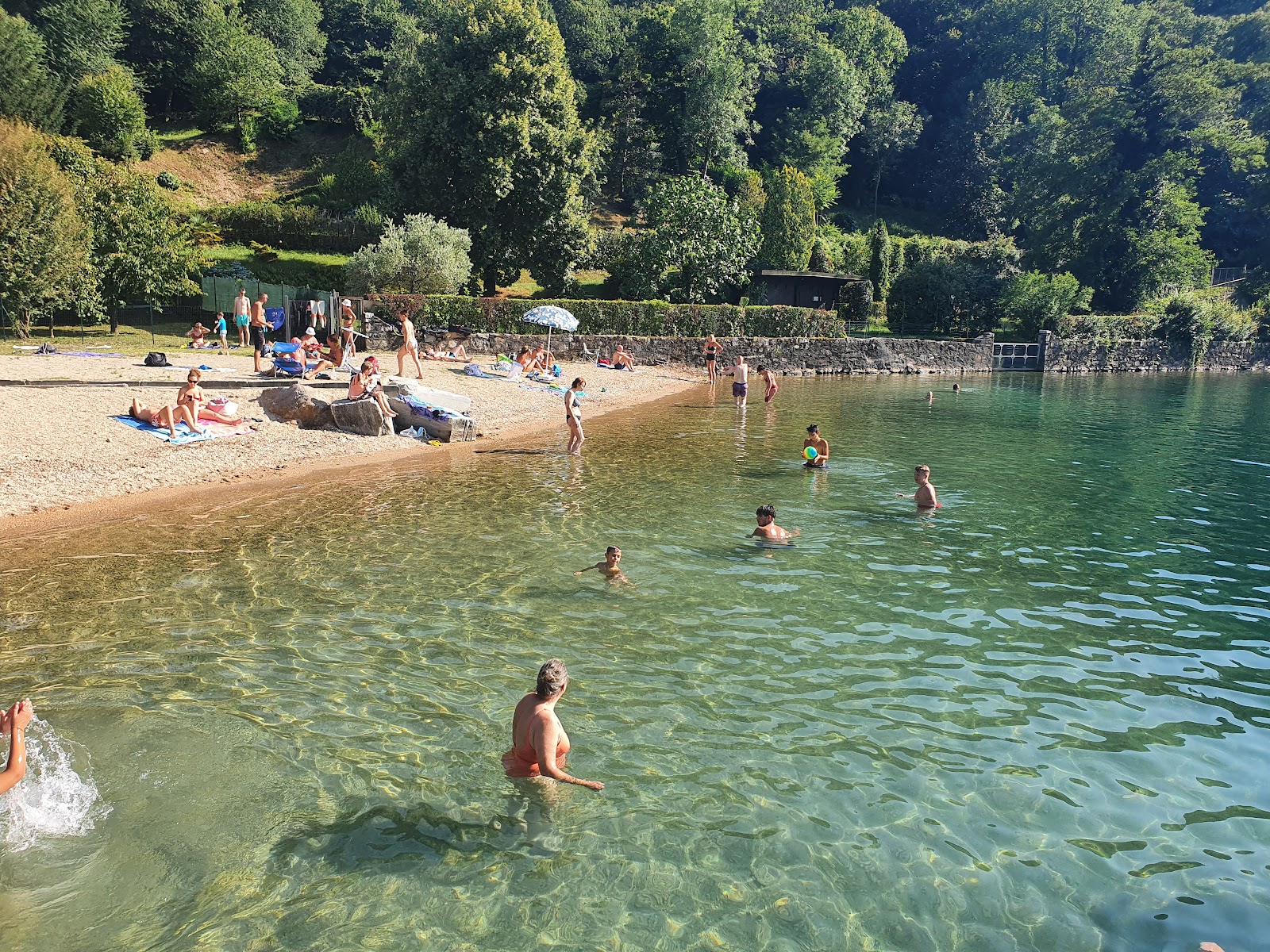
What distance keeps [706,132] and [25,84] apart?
54.5 meters

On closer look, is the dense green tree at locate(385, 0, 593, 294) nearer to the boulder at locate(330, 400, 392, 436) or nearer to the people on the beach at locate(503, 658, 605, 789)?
the boulder at locate(330, 400, 392, 436)

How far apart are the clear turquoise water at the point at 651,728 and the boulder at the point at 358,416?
592 centimetres

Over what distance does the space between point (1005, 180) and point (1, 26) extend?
9626 cm

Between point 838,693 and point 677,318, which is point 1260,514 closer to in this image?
point 838,693

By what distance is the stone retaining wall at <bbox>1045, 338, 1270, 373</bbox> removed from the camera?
6094 centimetres

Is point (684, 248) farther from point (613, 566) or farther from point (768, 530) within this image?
point (613, 566)

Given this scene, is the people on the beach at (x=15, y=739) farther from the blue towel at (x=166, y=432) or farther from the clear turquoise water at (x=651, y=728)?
the blue towel at (x=166, y=432)

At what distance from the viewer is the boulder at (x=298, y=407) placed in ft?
70.8

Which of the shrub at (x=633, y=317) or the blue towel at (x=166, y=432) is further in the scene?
the shrub at (x=633, y=317)

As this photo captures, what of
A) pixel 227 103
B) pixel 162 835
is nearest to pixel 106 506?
pixel 162 835

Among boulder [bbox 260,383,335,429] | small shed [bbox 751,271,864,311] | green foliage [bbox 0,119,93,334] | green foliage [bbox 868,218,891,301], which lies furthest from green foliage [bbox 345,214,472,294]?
green foliage [bbox 868,218,891,301]

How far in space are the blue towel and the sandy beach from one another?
21 cm

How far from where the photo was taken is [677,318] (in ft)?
157

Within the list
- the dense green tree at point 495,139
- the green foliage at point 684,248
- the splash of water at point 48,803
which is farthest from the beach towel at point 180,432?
the green foliage at point 684,248
